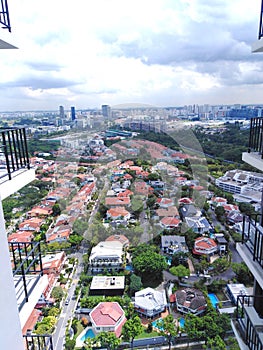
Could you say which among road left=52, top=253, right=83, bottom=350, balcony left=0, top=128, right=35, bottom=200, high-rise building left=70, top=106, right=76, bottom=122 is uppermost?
high-rise building left=70, top=106, right=76, bottom=122

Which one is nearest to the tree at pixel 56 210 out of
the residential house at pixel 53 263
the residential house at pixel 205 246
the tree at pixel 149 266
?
the residential house at pixel 53 263

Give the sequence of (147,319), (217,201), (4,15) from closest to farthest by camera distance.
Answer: (4,15) < (147,319) < (217,201)

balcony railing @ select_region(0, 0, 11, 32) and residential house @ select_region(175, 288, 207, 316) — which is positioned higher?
balcony railing @ select_region(0, 0, 11, 32)

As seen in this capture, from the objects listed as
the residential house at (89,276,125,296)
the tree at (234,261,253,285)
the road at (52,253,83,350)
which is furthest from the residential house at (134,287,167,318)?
the tree at (234,261,253,285)

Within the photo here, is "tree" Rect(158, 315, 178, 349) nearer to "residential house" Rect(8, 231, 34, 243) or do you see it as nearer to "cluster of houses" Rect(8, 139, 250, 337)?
"cluster of houses" Rect(8, 139, 250, 337)

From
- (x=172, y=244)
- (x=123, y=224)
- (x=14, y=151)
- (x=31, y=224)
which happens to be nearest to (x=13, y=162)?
(x=14, y=151)

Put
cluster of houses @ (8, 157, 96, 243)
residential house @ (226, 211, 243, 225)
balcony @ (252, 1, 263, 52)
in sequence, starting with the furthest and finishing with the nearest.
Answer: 1. residential house @ (226, 211, 243, 225)
2. cluster of houses @ (8, 157, 96, 243)
3. balcony @ (252, 1, 263, 52)

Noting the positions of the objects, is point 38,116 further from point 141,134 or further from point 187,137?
point 187,137

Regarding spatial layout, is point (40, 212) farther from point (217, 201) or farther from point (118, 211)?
point (217, 201)
